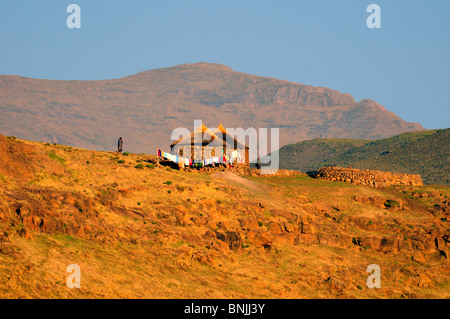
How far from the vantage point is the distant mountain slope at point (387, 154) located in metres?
104

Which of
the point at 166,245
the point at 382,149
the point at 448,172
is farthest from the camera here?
the point at 382,149

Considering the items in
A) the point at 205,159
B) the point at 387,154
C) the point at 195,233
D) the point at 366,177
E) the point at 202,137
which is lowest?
the point at 195,233

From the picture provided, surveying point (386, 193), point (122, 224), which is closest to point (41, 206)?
point (122, 224)

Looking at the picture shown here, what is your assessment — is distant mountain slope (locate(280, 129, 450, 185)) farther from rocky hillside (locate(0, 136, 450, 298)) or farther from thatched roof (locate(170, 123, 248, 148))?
rocky hillside (locate(0, 136, 450, 298))

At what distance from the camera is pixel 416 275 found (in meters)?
43.5

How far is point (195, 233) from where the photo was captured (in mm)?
41375

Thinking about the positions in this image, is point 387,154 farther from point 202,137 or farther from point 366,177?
point 202,137

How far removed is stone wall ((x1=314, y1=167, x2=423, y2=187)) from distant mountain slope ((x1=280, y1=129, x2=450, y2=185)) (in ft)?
106

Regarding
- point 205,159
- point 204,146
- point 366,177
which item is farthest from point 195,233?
point 366,177

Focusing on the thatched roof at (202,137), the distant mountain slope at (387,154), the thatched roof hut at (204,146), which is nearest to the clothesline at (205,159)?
the thatched roof hut at (204,146)

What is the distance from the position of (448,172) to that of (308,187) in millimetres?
47683

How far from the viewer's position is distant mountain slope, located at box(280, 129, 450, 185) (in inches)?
4112

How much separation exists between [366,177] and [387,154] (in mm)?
61577
